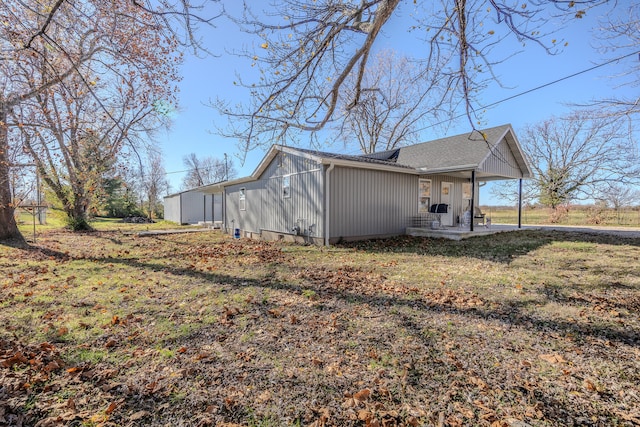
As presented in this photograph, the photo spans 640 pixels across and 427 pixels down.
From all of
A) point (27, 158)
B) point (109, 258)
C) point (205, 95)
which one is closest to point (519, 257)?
point (205, 95)

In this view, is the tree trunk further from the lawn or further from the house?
the house

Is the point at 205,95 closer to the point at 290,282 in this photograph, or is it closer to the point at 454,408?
the point at 290,282

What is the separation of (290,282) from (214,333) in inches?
88.0

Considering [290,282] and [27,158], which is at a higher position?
[27,158]

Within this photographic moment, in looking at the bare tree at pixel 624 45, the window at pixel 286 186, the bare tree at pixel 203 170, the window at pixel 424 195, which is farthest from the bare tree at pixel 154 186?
the bare tree at pixel 624 45

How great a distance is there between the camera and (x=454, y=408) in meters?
2.13

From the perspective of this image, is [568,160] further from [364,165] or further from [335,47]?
[335,47]

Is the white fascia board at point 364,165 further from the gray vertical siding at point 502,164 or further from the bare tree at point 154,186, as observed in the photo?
the bare tree at point 154,186

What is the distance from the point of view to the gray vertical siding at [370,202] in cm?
1003

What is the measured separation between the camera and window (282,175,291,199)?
11.5 meters

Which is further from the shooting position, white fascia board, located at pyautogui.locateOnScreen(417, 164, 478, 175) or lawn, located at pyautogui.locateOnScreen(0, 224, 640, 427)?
white fascia board, located at pyautogui.locateOnScreen(417, 164, 478, 175)

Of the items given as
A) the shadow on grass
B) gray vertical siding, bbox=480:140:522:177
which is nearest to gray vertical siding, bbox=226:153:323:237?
the shadow on grass

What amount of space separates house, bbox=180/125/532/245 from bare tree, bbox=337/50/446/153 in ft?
4.87

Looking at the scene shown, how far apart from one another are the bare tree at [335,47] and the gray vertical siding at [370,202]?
4.54 metres
